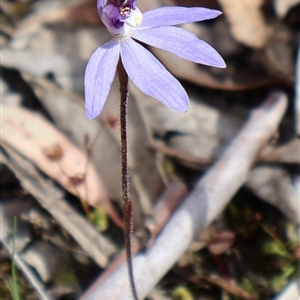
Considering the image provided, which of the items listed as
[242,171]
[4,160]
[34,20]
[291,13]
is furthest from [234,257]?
[34,20]

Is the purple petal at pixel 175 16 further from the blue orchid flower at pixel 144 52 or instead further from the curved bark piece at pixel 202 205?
the curved bark piece at pixel 202 205

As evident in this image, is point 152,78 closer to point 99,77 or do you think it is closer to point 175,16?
point 99,77

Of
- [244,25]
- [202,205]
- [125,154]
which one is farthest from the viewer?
[244,25]

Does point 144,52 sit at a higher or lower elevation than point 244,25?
higher

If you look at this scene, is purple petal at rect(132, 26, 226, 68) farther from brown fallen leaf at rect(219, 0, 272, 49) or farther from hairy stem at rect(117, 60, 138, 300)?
brown fallen leaf at rect(219, 0, 272, 49)

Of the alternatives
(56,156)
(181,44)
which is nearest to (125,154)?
(181,44)

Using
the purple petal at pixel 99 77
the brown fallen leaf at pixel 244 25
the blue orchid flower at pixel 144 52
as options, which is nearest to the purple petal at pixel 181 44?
the blue orchid flower at pixel 144 52

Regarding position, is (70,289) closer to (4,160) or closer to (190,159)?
(4,160)

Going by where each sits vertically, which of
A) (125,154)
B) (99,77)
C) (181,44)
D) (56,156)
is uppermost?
(181,44)
